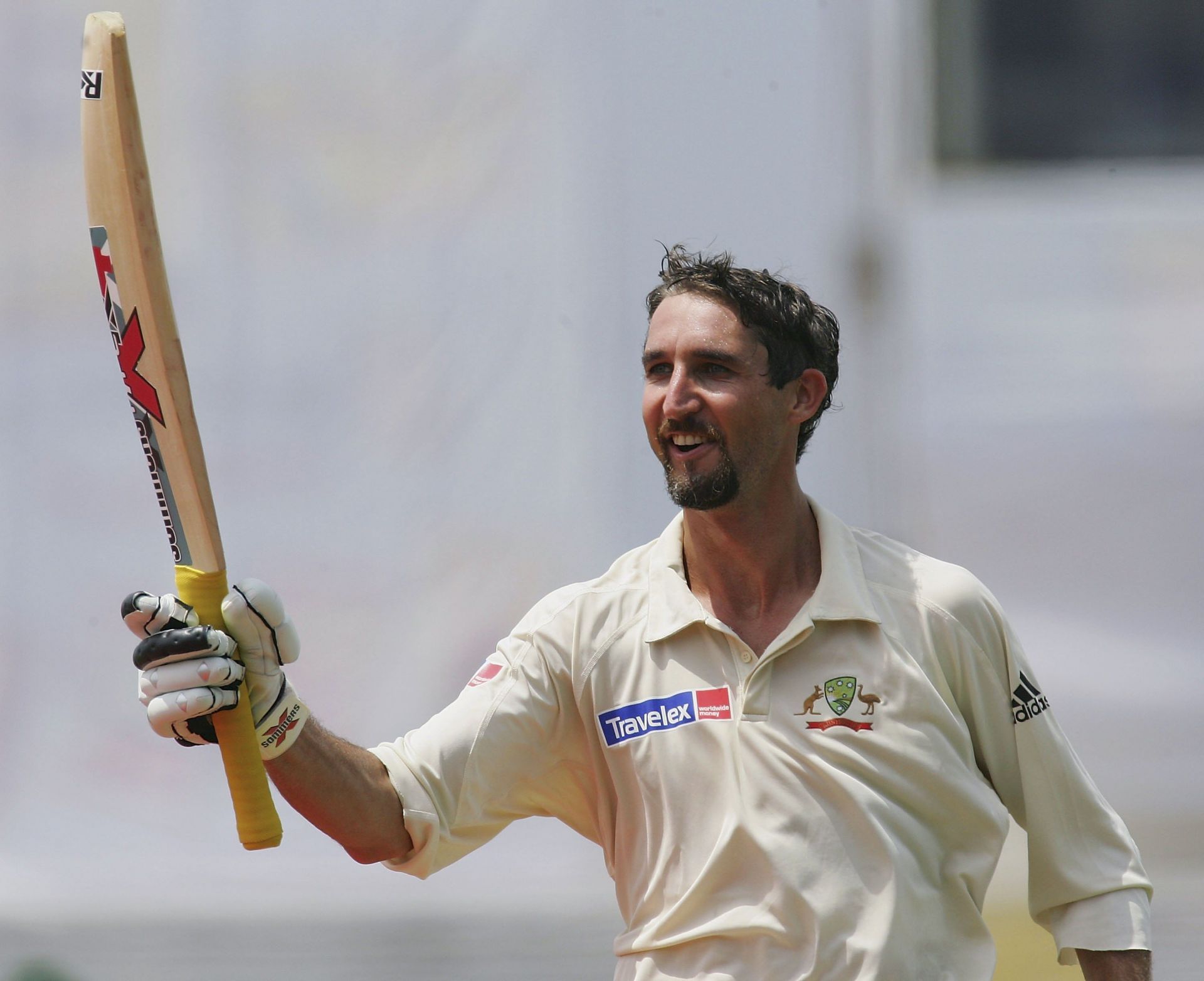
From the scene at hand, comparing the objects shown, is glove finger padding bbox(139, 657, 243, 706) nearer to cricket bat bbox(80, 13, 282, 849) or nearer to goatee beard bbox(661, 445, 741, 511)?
cricket bat bbox(80, 13, 282, 849)

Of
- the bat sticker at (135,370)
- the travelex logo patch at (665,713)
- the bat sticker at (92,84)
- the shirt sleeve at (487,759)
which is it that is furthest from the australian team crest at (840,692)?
the bat sticker at (92,84)

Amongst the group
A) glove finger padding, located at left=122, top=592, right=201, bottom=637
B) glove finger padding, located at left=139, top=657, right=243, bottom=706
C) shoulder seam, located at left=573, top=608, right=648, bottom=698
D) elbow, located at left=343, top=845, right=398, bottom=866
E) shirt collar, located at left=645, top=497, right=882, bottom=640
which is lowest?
elbow, located at left=343, top=845, right=398, bottom=866

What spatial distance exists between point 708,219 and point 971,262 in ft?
1.91

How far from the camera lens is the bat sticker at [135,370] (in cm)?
211

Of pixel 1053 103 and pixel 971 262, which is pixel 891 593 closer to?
pixel 971 262

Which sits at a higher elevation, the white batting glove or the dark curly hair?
the dark curly hair

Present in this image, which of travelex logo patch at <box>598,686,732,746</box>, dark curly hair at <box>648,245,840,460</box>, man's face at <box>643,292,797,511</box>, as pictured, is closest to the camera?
travelex logo patch at <box>598,686,732,746</box>

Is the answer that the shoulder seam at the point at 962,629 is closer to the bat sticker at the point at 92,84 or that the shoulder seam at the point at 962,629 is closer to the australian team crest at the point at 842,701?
the australian team crest at the point at 842,701

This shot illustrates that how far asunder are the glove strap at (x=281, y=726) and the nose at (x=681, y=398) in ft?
2.47

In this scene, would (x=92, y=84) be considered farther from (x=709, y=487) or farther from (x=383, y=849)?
(x=383, y=849)

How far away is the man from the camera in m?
2.08

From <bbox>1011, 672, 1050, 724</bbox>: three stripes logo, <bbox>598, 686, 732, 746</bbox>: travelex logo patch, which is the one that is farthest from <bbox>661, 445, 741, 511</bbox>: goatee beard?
<bbox>1011, 672, 1050, 724</bbox>: three stripes logo

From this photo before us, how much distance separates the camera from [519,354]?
3.11m

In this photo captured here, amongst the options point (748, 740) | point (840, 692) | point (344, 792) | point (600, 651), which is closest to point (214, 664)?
point (344, 792)
